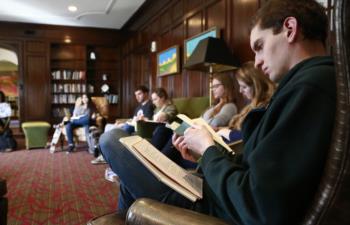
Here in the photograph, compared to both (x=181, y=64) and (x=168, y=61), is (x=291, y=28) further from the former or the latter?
(x=168, y=61)

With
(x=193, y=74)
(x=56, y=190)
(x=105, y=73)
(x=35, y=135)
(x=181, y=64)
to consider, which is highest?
(x=105, y=73)

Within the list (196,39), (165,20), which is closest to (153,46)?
(165,20)

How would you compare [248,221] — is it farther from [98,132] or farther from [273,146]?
[98,132]

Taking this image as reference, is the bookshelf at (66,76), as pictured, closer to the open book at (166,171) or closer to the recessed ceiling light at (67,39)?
the recessed ceiling light at (67,39)

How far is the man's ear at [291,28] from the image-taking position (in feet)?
2.43

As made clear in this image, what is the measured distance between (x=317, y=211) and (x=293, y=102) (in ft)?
0.70

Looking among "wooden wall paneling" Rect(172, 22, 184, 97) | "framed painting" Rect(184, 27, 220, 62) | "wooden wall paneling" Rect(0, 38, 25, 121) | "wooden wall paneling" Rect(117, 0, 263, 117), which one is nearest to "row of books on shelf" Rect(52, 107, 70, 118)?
"wooden wall paneling" Rect(0, 38, 25, 121)

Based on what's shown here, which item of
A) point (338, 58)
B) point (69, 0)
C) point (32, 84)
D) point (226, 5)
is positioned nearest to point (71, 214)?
point (338, 58)

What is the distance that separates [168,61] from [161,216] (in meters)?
4.20

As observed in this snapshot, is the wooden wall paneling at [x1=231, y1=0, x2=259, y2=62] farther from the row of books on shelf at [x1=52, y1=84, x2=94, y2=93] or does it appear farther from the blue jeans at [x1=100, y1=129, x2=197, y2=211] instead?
the row of books on shelf at [x1=52, y1=84, x2=94, y2=93]

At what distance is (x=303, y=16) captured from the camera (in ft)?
2.42

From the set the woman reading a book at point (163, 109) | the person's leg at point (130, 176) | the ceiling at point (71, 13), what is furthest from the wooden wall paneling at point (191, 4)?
the person's leg at point (130, 176)

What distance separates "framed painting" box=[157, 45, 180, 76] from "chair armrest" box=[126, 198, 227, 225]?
380 centimetres

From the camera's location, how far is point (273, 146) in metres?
0.59
